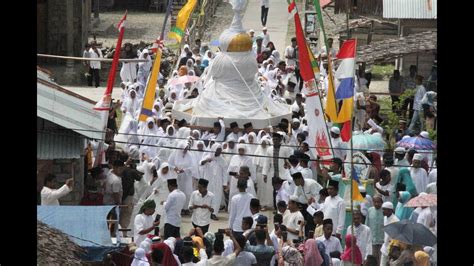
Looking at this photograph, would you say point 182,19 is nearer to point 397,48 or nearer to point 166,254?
point 397,48

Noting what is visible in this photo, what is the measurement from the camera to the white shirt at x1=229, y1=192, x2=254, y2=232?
23.7 m

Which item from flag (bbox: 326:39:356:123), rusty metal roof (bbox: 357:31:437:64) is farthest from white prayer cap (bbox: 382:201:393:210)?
rusty metal roof (bbox: 357:31:437:64)

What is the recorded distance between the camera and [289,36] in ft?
144

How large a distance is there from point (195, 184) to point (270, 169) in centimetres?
122

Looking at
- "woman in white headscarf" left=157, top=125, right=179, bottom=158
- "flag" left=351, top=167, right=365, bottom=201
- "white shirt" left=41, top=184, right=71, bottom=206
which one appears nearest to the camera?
"flag" left=351, top=167, right=365, bottom=201

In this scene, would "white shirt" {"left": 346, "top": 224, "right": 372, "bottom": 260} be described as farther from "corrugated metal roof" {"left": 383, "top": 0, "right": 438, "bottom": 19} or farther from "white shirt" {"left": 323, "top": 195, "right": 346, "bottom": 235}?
"corrugated metal roof" {"left": 383, "top": 0, "right": 438, "bottom": 19}

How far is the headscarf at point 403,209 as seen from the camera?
23031mm

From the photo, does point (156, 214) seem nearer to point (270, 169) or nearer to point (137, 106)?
point (270, 169)

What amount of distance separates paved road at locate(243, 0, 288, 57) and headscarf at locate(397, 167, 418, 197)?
653 inches

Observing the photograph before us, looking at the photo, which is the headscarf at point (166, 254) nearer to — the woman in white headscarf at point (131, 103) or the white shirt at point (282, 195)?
the white shirt at point (282, 195)

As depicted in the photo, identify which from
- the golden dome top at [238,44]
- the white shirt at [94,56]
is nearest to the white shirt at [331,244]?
the golden dome top at [238,44]

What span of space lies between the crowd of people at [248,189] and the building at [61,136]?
0.37 meters

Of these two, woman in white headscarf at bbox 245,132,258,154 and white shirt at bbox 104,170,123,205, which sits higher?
woman in white headscarf at bbox 245,132,258,154

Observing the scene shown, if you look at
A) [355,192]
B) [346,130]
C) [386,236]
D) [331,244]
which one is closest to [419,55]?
[346,130]
